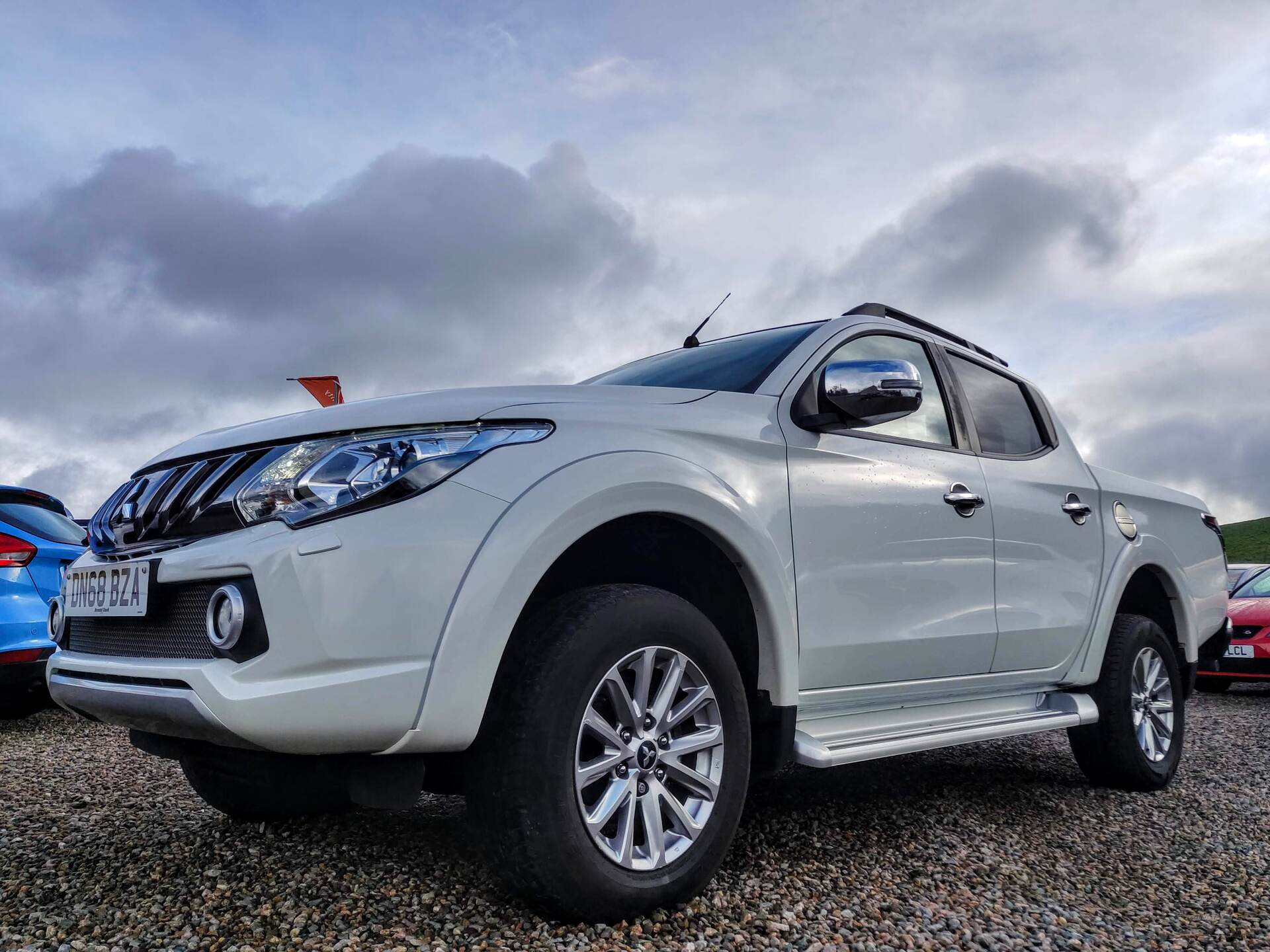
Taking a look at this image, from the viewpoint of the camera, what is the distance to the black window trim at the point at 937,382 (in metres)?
3.10

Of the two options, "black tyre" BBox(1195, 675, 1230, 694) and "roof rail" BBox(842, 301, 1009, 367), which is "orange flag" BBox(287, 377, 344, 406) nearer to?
"roof rail" BBox(842, 301, 1009, 367)

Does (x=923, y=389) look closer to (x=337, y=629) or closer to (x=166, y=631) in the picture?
(x=337, y=629)

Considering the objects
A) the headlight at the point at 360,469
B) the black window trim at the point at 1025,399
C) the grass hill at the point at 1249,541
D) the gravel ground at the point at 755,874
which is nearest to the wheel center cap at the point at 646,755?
the gravel ground at the point at 755,874

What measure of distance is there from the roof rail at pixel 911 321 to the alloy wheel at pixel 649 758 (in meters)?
1.67

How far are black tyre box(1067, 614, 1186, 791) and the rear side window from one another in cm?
95

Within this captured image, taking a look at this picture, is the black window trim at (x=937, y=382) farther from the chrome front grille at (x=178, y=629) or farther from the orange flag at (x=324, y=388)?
the orange flag at (x=324, y=388)

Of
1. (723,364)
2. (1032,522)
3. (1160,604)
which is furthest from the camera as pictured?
(1160,604)

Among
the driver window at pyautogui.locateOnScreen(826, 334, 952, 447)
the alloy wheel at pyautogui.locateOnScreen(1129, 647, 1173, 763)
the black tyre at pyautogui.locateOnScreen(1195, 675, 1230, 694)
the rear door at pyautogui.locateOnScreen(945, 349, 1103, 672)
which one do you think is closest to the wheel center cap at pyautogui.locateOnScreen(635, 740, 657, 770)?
the driver window at pyautogui.locateOnScreen(826, 334, 952, 447)

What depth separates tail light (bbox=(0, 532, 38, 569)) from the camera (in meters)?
5.32

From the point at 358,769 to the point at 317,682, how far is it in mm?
276

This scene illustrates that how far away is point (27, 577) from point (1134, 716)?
5505mm

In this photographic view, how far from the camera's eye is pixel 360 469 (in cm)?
217

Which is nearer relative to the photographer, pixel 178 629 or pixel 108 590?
pixel 178 629

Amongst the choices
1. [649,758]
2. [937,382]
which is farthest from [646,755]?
[937,382]
